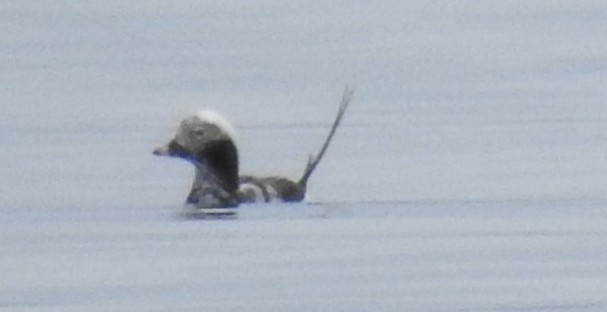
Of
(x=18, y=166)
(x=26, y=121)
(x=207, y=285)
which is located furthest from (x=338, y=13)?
(x=207, y=285)

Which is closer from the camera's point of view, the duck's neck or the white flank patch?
the duck's neck

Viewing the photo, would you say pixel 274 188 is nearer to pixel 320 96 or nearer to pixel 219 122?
pixel 219 122

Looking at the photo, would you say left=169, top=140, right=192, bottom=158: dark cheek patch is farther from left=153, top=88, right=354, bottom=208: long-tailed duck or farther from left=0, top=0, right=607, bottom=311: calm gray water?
left=0, top=0, right=607, bottom=311: calm gray water

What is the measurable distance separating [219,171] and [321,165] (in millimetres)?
1209

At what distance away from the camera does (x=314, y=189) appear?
1612 cm

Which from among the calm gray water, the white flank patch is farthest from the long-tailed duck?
the calm gray water

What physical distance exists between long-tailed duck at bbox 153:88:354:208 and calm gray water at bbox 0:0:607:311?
122mm

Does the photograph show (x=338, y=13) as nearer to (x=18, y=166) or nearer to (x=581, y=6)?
(x=581, y=6)

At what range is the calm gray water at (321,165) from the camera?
1309 centimetres

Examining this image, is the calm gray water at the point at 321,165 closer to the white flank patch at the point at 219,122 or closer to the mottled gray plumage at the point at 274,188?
A: the mottled gray plumage at the point at 274,188

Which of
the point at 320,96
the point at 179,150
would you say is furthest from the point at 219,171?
the point at 320,96

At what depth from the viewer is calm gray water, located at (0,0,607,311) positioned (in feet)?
43.0

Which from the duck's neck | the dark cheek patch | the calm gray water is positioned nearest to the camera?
the calm gray water

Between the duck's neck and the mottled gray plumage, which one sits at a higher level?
the duck's neck
